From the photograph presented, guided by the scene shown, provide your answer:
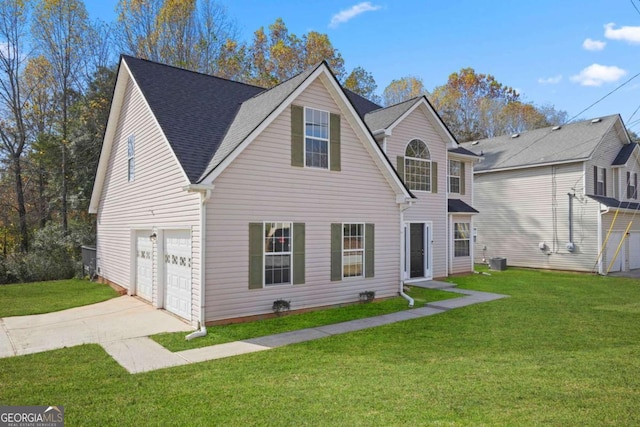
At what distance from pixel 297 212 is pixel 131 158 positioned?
6.45 metres

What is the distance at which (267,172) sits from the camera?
9.44 metres

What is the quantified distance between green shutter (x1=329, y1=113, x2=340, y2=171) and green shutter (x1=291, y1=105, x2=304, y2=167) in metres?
0.93

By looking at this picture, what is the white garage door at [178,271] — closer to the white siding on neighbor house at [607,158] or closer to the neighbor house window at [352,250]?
the neighbor house window at [352,250]

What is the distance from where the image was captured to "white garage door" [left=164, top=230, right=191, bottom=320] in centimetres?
930

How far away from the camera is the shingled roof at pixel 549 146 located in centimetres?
1920

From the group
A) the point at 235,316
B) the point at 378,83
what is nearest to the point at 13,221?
the point at 235,316

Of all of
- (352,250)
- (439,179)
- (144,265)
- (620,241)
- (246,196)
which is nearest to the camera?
(246,196)

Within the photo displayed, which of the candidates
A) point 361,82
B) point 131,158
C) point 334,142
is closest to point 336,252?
point 334,142

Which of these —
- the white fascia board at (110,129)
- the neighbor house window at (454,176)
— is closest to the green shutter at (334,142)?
the white fascia board at (110,129)

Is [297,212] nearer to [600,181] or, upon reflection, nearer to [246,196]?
[246,196]

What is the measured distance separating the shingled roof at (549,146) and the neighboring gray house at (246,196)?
35.6 ft

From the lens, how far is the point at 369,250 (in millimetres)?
11305

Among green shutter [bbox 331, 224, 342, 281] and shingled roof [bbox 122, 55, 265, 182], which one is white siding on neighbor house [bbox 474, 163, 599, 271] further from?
shingled roof [bbox 122, 55, 265, 182]

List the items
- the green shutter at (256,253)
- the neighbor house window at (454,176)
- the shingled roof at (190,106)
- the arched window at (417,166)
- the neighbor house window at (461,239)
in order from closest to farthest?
1. the green shutter at (256,253)
2. the shingled roof at (190,106)
3. the arched window at (417,166)
4. the neighbor house window at (461,239)
5. the neighbor house window at (454,176)
